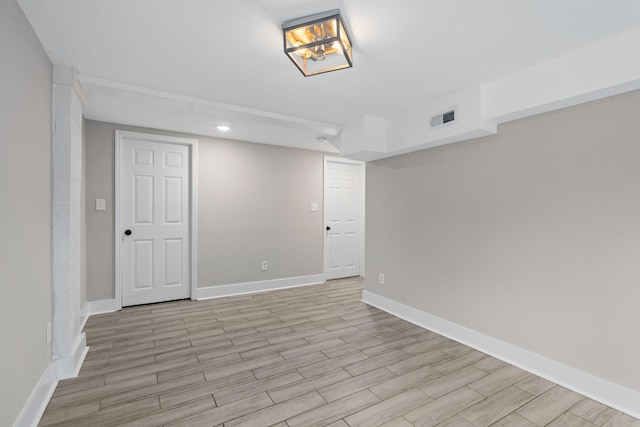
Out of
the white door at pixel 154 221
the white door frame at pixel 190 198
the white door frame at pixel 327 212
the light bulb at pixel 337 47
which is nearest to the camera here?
the light bulb at pixel 337 47

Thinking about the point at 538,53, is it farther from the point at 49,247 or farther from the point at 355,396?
the point at 49,247

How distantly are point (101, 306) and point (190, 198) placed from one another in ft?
5.54

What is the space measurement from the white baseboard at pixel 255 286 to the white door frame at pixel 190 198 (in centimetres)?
19

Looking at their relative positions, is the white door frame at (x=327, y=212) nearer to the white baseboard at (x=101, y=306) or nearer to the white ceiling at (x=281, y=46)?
the white ceiling at (x=281, y=46)

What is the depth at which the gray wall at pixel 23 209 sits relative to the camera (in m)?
1.49

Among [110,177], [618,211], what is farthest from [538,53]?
[110,177]

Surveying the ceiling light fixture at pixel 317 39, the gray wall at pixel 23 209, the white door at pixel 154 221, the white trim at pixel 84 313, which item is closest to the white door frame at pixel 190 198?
the white door at pixel 154 221

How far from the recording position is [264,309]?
3.90 meters

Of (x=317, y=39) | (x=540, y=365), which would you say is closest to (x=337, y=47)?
(x=317, y=39)

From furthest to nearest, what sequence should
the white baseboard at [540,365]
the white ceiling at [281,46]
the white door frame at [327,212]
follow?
the white door frame at [327,212]
the white baseboard at [540,365]
the white ceiling at [281,46]

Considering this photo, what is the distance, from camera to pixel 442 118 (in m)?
2.95

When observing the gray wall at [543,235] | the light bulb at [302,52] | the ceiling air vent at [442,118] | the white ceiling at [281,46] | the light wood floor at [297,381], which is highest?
the white ceiling at [281,46]

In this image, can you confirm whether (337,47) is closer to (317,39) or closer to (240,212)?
(317,39)

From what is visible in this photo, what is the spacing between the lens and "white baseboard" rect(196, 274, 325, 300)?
4355 mm
